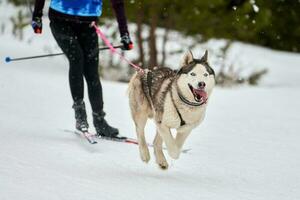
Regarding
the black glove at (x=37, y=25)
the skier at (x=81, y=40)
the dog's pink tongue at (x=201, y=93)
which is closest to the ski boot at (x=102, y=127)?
the skier at (x=81, y=40)

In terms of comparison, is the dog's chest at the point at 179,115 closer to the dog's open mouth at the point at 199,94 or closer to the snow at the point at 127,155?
the dog's open mouth at the point at 199,94

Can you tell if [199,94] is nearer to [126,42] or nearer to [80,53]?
[126,42]

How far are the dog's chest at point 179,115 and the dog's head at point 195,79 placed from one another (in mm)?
83

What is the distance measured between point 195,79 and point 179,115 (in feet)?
1.08

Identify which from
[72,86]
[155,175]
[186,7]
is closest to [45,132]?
[72,86]

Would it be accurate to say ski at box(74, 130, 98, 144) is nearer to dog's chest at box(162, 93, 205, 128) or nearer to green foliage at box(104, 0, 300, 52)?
dog's chest at box(162, 93, 205, 128)

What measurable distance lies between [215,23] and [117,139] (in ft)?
22.3

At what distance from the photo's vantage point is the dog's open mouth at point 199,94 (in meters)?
3.84

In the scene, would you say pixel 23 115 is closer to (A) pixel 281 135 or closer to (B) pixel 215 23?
(A) pixel 281 135

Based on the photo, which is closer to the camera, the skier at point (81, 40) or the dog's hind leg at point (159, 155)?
the dog's hind leg at point (159, 155)

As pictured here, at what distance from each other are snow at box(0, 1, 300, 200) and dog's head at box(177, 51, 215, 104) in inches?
23.6

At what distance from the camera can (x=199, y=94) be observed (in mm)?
3867

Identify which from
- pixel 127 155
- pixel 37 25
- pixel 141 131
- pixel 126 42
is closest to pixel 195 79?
pixel 141 131

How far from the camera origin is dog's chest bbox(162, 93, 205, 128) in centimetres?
399
